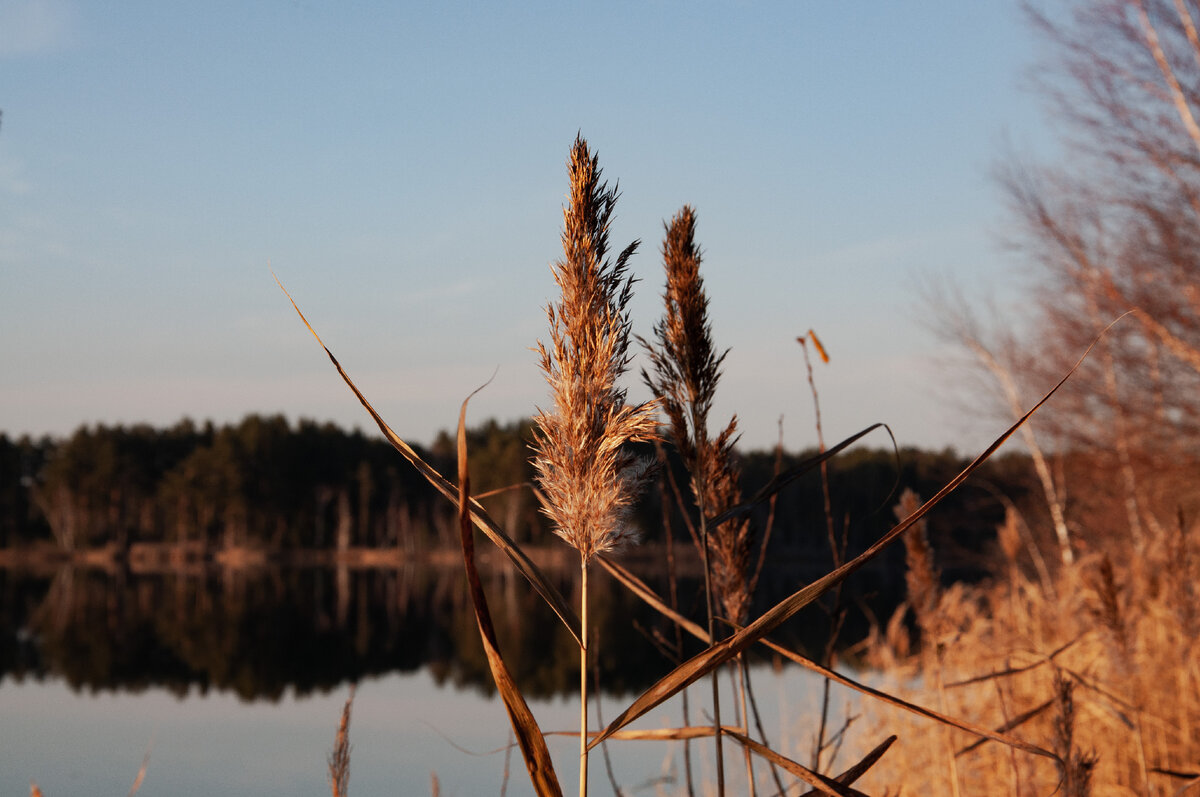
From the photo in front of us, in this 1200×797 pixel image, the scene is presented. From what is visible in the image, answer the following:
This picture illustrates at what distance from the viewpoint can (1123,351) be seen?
1014cm

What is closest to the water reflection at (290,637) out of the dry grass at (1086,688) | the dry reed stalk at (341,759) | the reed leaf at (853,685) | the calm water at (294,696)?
the calm water at (294,696)

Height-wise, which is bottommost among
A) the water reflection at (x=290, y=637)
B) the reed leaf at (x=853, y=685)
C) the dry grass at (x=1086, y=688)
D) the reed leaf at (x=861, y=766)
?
the water reflection at (x=290, y=637)

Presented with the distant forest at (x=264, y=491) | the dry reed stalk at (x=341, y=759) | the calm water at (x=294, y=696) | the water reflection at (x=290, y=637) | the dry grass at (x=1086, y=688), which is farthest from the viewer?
the distant forest at (x=264, y=491)

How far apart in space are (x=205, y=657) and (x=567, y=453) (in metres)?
24.5

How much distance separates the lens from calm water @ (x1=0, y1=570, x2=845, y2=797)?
11273 mm

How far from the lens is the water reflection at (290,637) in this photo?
19.9 meters

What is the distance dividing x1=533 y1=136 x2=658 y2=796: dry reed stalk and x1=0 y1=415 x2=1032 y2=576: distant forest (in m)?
52.6

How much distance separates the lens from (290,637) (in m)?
26.9

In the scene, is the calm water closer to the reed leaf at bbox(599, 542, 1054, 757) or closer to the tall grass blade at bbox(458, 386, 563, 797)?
the reed leaf at bbox(599, 542, 1054, 757)

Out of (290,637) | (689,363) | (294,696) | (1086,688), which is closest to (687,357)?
(689,363)

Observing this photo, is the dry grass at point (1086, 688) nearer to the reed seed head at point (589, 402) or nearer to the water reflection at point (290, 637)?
the reed seed head at point (589, 402)

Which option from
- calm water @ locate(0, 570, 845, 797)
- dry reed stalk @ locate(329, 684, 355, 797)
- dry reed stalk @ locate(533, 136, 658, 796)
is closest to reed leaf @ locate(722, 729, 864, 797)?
dry reed stalk @ locate(533, 136, 658, 796)

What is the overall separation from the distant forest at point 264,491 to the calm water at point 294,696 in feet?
79.9

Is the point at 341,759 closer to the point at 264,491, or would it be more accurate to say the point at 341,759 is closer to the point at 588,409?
the point at 588,409
